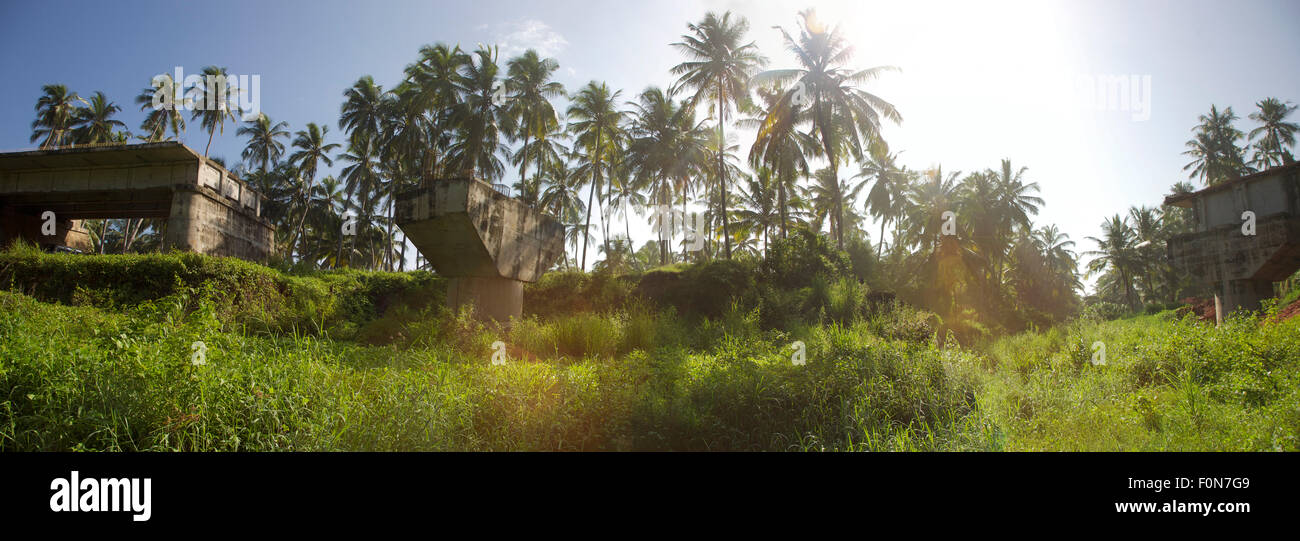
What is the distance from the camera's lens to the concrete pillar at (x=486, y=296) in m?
10.1

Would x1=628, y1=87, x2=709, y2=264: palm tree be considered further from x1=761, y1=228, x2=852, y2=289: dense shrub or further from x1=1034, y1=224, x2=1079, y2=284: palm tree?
x1=1034, y1=224, x2=1079, y2=284: palm tree

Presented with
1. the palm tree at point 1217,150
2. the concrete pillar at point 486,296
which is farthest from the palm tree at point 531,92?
the palm tree at point 1217,150

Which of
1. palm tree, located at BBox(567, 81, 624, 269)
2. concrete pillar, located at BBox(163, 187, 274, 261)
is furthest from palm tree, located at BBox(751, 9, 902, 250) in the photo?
concrete pillar, located at BBox(163, 187, 274, 261)

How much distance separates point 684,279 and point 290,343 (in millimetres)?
12283

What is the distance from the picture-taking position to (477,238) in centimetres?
930

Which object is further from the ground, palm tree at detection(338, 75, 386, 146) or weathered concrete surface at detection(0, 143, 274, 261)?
palm tree at detection(338, 75, 386, 146)

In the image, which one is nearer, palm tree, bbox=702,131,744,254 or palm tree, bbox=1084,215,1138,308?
palm tree, bbox=702,131,744,254

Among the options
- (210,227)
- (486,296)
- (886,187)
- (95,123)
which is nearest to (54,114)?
(95,123)

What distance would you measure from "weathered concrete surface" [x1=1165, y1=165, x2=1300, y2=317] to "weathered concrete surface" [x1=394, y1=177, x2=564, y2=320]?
16.2 metres

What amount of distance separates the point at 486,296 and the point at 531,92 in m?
18.2

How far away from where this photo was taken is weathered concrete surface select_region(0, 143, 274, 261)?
13.7 metres

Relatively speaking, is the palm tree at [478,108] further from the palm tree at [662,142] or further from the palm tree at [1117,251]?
the palm tree at [1117,251]
